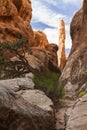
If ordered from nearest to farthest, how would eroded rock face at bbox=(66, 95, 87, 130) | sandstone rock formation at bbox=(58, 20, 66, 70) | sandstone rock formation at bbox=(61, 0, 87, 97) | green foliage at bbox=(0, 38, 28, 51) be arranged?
eroded rock face at bbox=(66, 95, 87, 130)
sandstone rock formation at bbox=(61, 0, 87, 97)
green foliage at bbox=(0, 38, 28, 51)
sandstone rock formation at bbox=(58, 20, 66, 70)

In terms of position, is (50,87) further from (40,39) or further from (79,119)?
(40,39)

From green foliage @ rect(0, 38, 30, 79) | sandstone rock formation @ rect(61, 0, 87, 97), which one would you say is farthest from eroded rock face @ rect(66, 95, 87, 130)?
green foliage @ rect(0, 38, 30, 79)

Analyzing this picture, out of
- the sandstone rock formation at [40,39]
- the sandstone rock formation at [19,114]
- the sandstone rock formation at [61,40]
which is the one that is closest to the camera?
the sandstone rock formation at [19,114]

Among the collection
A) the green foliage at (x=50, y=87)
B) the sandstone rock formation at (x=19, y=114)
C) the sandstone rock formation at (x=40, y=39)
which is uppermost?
the sandstone rock formation at (x=19, y=114)

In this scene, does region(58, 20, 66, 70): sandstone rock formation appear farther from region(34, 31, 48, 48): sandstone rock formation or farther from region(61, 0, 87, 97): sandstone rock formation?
region(61, 0, 87, 97): sandstone rock formation

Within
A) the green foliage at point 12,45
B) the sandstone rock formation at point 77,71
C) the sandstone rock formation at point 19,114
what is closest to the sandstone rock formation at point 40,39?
the sandstone rock formation at point 77,71

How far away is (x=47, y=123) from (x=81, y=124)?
1.36 m

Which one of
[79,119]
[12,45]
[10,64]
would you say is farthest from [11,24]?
[79,119]

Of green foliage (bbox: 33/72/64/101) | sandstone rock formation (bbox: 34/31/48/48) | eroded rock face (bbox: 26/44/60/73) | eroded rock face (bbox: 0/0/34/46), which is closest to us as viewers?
green foliage (bbox: 33/72/64/101)

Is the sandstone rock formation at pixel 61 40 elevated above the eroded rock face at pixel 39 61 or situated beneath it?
situated beneath

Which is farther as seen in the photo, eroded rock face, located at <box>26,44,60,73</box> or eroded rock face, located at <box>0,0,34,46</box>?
eroded rock face, located at <box>0,0,34,46</box>

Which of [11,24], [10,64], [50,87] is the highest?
[50,87]

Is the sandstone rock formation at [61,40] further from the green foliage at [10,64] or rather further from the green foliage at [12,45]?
the green foliage at [12,45]

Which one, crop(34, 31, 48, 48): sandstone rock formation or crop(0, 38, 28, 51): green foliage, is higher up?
crop(0, 38, 28, 51): green foliage
